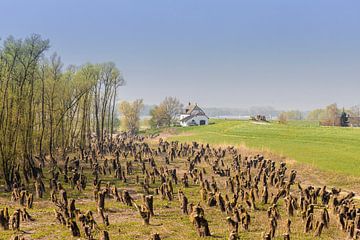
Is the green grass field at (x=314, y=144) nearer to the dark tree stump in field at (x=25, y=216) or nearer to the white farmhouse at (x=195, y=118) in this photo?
the dark tree stump in field at (x=25, y=216)

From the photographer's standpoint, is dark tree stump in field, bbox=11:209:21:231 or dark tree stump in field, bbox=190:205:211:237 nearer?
dark tree stump in field, bbox=190:205:211:237

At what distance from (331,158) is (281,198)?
18.1 m

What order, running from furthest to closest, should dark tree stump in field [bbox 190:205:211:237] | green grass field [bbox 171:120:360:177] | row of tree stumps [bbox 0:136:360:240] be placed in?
green grass field [bbox 171:120:360:177], row of tree stumps [bbox 0:136:360:240], dark tree stump in field [bbox 190:205:211:237]

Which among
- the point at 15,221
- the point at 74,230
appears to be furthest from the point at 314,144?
the point at 15,221

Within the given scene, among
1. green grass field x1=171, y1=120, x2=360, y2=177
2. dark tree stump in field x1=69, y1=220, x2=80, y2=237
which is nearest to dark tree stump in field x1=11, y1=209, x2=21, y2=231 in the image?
dark tree stump in field x1=69, y1=220, x2=80, y2=237

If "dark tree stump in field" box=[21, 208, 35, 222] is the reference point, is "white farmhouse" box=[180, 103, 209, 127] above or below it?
above

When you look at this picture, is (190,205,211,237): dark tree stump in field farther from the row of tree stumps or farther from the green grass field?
the green grass field

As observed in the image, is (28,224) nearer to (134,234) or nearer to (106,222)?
(106,222)

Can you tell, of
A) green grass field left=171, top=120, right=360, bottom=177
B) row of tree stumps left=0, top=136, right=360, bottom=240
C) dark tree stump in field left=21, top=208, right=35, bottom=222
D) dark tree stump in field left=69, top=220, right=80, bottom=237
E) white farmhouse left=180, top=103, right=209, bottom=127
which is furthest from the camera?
white farmhouse left=180, top=103, right=209, bottom=127

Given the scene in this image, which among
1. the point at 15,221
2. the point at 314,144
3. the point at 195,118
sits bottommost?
the point at 15,221

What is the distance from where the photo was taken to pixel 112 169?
4231 centimetres

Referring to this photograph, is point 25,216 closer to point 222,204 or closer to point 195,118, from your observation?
point 222,204

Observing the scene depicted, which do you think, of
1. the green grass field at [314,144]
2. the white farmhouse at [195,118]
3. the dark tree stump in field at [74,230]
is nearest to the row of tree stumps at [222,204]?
the dark tree stump in field at [74,230]

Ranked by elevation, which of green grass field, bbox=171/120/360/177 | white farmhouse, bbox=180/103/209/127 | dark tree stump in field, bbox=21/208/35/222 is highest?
white farmhouse, bbox=180/103/209/127
